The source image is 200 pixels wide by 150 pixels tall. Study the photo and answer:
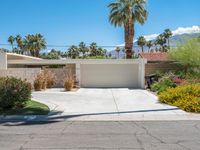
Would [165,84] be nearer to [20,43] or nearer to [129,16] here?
[129,16]

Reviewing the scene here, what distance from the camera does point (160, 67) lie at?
115ft

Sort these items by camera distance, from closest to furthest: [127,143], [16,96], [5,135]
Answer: [127,143] < [5,135] < [16,96]

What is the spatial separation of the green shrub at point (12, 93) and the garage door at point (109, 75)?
18.3 meters

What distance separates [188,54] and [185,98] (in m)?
15.4

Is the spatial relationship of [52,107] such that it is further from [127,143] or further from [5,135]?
[127,143]

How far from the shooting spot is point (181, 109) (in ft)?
55.8

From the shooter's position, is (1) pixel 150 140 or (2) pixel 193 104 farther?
(2) pixel 193 104

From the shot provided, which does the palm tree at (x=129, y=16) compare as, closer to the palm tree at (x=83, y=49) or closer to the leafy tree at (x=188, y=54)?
the leafy tree at (x=188, y=54)

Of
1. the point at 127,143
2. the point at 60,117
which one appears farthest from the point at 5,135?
the point at 60,117

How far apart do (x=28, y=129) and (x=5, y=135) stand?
1236 mm

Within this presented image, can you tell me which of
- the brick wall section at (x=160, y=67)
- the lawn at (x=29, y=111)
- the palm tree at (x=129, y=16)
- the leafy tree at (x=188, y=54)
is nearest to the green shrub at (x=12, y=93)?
the lawn at (x=29, y=111)

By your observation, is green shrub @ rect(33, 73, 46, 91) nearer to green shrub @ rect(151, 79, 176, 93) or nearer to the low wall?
the low wall

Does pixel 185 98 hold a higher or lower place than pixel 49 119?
higher

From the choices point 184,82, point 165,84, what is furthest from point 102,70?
point 184,82
